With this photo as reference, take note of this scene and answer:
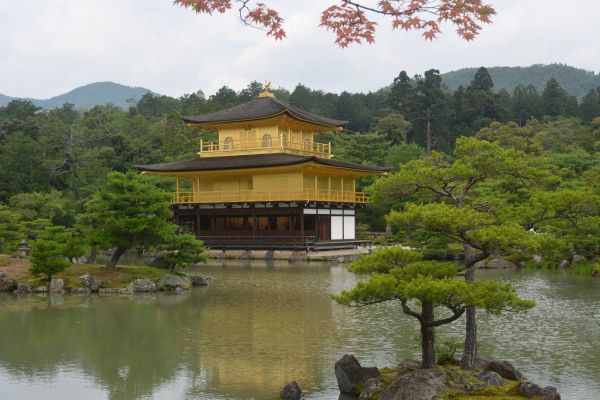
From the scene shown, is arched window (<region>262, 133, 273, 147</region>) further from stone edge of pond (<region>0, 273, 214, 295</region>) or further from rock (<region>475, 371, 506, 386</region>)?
rock (<region>475, 371, 506, 386</region>)

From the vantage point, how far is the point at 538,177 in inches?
380

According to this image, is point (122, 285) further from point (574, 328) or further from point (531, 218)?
point (531, 218)

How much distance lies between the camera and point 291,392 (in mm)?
8898

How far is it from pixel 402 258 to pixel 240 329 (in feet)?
18.6

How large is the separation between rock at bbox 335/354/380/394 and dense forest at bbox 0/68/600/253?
906 inches

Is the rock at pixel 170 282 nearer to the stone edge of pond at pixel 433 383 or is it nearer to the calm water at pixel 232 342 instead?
the calm water at pixel 232 342

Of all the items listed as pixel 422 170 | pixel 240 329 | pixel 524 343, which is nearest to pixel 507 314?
pixel 524 343

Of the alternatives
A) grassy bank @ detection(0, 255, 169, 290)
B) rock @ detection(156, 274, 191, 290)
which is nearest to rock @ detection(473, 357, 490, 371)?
rock @ detection(156, 274, 191, 290)

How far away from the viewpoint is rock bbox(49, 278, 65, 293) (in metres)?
20.1

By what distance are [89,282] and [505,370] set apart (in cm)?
1406

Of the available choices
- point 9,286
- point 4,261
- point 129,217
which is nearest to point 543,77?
point 129,217

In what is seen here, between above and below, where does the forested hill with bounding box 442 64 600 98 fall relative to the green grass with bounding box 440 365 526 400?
above

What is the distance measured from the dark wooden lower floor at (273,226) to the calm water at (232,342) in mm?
15319

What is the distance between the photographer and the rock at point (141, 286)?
20422 mm
